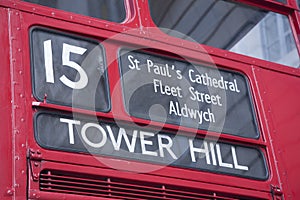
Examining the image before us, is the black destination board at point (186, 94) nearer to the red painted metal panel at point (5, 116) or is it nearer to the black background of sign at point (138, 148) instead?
the black background of sign at point (138, 148)

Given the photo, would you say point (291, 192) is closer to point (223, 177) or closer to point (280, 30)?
point (223, 177)

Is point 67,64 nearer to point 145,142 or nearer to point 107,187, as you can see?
point 145,142

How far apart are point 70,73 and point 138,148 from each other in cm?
54

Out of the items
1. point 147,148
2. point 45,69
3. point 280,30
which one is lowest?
point 147,148

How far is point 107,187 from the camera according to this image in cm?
333

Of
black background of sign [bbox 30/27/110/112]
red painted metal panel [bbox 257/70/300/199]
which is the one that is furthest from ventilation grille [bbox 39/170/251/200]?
red painted metal panel [bbox 257/70/300/199]

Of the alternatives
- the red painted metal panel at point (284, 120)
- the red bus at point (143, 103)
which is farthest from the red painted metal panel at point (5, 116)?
the red painted metal panel at point (284, 120)

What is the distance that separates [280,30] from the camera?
4.72 m

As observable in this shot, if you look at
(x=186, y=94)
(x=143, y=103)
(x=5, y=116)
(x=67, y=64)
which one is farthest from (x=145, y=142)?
(x=5, y=116)

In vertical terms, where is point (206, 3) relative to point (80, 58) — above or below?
above

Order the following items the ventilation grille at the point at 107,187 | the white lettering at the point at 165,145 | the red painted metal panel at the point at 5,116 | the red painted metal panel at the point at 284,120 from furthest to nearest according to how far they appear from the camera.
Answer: the red painted metal panel at the point at 284,120 → the white lettering at the point at 165,145 → the ventilation grille at the point at 107,187 → the red painted metal panel at the point at 5,116

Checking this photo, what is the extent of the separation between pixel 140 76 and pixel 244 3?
1.24m

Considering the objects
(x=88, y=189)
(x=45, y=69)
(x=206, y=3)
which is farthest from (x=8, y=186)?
(x=206, y=3)

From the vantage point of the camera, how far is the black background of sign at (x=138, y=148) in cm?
329
